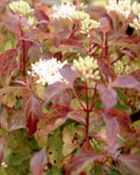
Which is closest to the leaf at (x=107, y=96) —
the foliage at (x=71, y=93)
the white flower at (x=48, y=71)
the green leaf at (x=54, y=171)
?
the foliage at (x=71, y=93)

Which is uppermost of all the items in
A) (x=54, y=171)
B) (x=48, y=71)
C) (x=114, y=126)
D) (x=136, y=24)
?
(x=136, y=24)

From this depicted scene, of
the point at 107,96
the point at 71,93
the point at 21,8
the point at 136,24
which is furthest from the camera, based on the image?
the point at 21,8

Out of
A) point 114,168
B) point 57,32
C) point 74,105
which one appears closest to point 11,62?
point 57,32

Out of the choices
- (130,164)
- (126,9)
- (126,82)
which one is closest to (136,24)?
(126,9)

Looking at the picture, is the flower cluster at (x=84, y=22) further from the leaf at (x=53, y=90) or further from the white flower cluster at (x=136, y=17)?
the leaf at (x=53, y=90)

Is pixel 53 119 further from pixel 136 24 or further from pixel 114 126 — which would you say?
pixel 136 24

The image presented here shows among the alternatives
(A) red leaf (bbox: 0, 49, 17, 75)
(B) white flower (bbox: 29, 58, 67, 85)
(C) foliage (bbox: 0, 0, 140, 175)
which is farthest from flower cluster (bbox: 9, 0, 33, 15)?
(B) white flower (bbox: 29, 58, 67, 85)

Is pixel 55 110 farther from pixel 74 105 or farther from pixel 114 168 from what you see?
pixel 114 168
